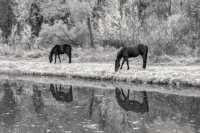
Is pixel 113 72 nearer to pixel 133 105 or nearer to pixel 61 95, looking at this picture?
pixel 61 95

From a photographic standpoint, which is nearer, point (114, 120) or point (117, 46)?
point (114, 120)

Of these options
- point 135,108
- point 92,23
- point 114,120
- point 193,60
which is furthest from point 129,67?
point 92,23

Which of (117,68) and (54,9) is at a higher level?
(54,9)

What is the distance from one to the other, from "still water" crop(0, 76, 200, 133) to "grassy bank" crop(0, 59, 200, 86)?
1880 mm

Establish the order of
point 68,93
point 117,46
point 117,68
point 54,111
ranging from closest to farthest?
point 54,111, point 68,93, point 117,68, point 117,46

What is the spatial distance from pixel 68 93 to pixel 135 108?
491 centimetres

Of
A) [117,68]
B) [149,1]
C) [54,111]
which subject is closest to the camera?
[54,111]

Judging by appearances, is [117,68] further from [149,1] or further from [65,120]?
[149,1]

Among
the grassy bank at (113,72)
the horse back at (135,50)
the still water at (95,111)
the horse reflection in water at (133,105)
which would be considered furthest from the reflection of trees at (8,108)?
the horse back at (135,50)

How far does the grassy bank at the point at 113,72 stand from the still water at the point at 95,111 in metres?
1.88

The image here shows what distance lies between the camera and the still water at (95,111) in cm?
1123

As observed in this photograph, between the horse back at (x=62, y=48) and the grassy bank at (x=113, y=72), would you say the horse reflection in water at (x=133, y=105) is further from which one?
the horse back at (x=62, y=48)

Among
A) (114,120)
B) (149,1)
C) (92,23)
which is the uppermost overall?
(149,1)

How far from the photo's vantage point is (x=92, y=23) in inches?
1337
